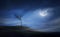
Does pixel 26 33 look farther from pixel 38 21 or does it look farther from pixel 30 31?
pixel 38 21

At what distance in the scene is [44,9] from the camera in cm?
137

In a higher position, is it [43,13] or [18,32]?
[43,13]

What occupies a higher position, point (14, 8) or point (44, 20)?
point (14, 8)

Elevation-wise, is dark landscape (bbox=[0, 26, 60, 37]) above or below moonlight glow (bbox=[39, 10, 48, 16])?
below

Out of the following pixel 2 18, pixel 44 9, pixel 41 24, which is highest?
pixel 44 9

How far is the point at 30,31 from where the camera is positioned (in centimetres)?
139

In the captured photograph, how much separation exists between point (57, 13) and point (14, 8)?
67 cm

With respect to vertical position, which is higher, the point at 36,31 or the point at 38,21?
the point at 38,21

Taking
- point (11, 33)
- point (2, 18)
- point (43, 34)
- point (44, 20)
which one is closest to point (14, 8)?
point (2, 18)

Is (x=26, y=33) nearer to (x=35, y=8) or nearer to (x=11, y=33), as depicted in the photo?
(x=11, y=33)

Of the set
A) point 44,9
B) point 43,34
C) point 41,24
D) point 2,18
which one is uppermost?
point 44,9

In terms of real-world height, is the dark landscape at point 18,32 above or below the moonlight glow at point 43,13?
below

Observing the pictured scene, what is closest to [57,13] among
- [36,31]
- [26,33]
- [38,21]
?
[38,21]

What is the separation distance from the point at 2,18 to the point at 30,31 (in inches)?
19.2
